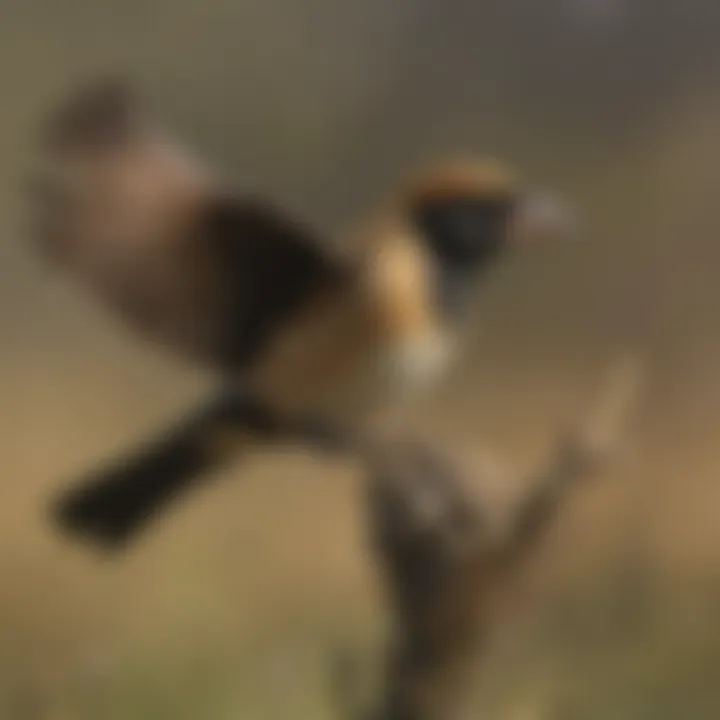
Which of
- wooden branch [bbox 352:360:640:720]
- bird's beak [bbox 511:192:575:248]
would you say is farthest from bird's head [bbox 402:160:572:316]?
wooden branch [bbox 352:360:640:720]

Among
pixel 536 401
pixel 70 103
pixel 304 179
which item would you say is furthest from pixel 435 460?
pixel 70 103

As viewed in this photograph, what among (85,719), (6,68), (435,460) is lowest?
(85,719)

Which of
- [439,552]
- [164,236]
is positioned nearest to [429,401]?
[439,552]

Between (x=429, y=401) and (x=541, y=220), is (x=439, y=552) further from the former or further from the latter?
(x=541, y=220)

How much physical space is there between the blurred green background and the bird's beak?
0.01 metres

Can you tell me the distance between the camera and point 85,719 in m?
0.87

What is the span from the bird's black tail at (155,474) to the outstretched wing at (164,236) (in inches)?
1.6

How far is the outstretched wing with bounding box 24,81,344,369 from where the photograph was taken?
0.86 meters

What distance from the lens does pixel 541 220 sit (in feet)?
3.03

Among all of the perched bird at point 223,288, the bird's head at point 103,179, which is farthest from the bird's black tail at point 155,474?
the bird's head at point 103,179

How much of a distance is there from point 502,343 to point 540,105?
182 mm

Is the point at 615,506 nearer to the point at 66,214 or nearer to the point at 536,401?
the point at 536,401

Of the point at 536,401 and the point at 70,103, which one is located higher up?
the point at 70,103

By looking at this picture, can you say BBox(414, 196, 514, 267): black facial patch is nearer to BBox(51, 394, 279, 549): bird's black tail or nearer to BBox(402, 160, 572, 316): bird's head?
BBox(402, 160, 572, 316): bird's head
